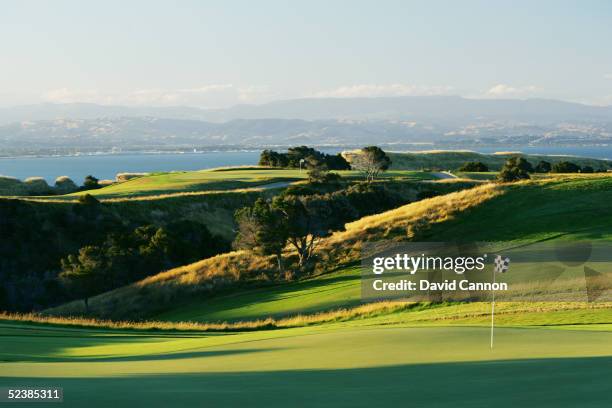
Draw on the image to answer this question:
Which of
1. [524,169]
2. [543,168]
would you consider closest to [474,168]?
[543,168]

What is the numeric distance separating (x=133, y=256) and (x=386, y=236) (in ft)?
70.5

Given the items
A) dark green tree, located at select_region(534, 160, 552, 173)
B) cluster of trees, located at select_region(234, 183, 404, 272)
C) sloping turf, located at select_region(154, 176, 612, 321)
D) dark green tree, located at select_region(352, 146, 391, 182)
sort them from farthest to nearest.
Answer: dark green tree, located at select_region(534, 160, 552, 173)
dark green tree, located at select_region(352, 146, 391, 182)
cluster of trees, located at select_region(234, 183, 404, 272)
sloping turf, located at select_region(154, 176, 612, 321)

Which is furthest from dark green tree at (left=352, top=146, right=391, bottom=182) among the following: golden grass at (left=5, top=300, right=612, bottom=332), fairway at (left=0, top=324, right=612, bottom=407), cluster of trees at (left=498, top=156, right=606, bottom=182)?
fairway at (left=0, top=324, right=612, bottom=407)

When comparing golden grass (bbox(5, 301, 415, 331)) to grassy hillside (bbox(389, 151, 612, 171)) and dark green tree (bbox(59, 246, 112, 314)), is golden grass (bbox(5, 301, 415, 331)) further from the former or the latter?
grassy hillside (bbox(389, 151, 612, 171))

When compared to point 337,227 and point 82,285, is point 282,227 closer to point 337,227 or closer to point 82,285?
point 337,227

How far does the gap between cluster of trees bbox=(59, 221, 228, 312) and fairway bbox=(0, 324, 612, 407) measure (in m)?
32.4

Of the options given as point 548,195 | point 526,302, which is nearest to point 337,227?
point 548,195

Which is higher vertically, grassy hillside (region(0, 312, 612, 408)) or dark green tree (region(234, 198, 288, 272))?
grassy hillside (region(0, 312, 612, 408))

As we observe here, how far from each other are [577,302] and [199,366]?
60.8 feet

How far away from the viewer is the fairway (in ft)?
27.2

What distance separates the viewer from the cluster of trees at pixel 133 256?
50812 mm

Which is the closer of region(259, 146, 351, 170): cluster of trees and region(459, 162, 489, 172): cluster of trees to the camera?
region(259, 146, 351, 170): cluster of trees

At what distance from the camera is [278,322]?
31.2 meters

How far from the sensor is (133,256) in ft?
191
